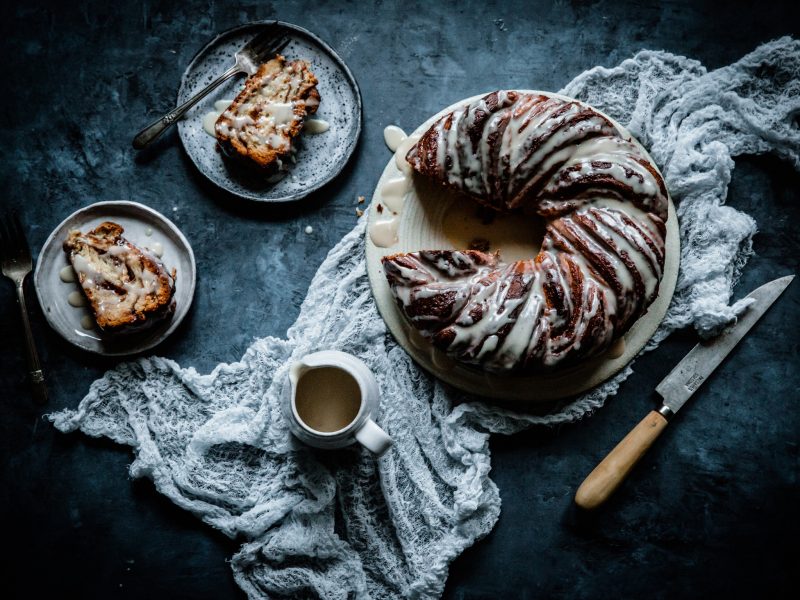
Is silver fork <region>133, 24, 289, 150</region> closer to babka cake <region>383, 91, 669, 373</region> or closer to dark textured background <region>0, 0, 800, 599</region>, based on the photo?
dark textured background <region>0, 0, 800, 599</region>

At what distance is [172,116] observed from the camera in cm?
243

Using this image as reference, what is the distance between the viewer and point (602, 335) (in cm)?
212

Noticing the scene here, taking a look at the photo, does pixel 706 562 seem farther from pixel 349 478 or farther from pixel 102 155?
pixel 102 155

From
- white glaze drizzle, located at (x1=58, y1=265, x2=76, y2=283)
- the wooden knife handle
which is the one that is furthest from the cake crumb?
white glaze drizzle, located at (x1=58, y1=265, x2=76, y2=283)

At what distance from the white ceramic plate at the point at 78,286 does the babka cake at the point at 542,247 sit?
797mm

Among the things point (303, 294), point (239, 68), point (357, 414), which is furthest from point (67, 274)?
point (357, 414)

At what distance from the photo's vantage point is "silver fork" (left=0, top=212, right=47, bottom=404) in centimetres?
242

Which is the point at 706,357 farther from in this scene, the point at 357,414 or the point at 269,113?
the point at 269,113

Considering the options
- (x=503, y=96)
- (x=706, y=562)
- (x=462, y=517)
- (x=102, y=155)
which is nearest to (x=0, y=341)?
(x=102, y=155)

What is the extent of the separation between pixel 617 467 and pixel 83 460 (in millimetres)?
1979

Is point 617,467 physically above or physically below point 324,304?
below

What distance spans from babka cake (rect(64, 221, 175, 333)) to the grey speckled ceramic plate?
403 millimetres

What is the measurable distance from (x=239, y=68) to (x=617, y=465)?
6.61ft

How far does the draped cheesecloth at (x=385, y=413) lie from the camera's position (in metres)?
2.35
